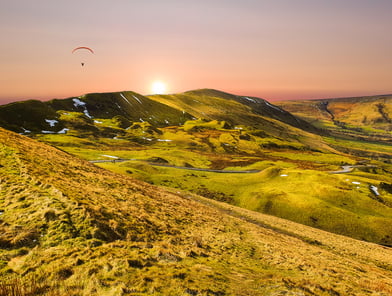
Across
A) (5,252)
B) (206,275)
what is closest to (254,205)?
(206,275)

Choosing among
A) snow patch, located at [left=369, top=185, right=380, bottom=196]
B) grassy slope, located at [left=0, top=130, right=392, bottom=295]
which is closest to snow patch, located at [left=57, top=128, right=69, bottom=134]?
grassy slope, located at [left=0, top=130, right=392, bottom=295]

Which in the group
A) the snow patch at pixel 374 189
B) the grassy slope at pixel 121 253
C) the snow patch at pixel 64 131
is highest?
the snow patch at pixel 64 131

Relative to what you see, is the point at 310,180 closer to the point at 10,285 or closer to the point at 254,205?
the point at 254,205

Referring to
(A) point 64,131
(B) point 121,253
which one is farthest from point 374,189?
(A) point 64,131

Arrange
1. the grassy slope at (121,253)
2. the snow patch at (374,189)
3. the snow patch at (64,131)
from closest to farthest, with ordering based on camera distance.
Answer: the grassy slope at (121,253), the snow patch at (374,189), the snow patch at (64,131)

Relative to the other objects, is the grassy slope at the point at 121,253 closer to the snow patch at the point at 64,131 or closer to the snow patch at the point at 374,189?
the snow patch at the point at 374,189

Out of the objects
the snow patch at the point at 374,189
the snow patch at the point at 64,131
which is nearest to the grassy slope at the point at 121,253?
the snow patch at the point at 374,189

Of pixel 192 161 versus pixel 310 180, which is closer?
pixel 310 180

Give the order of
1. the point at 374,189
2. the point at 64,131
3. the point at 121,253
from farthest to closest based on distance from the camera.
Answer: the point at 64,131 → the point at 374,189 → the point at 121,253

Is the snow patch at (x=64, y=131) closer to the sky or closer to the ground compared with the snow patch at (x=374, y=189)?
closer to the sky

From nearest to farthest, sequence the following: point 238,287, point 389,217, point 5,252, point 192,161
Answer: point 5,252 → point 238,287 → point 389,217 → point 192,161

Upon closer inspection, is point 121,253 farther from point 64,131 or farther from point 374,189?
point 64,131

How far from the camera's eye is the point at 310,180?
303 feet

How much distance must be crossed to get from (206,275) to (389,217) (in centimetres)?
8065
